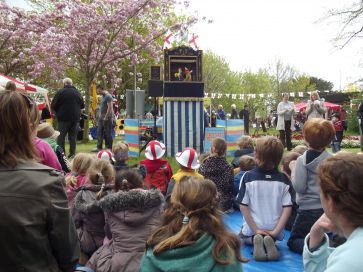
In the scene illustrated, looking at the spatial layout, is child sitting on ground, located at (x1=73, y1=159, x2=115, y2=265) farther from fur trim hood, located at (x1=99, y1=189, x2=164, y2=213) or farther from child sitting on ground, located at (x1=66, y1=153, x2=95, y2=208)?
fur trim hood, located at (x1=99, y1=189, x2=164, y2=213)

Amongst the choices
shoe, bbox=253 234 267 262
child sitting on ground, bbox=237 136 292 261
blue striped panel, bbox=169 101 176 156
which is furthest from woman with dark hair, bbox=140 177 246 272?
blue striped panel, bbox=169 101 176 156

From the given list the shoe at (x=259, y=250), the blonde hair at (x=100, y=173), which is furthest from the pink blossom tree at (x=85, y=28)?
the shoe at (x=259, y=250)

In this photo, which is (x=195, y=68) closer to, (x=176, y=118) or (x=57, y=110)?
(x=176, y=118)

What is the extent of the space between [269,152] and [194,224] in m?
2.39

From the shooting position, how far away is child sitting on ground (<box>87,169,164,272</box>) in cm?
375

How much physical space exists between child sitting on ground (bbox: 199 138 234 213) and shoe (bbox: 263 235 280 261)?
70.4 inches

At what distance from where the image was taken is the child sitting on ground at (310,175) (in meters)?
4.54

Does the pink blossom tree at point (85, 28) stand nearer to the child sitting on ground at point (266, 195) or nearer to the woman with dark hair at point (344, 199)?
the child sitting on ground at point (266, 195)

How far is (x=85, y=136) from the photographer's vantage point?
17.5 meters

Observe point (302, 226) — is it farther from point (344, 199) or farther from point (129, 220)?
point (344, 199)

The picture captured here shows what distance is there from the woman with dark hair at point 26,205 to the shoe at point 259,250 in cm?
288

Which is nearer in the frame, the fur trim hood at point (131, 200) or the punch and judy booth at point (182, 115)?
the fur trim hood at point (131, 200)

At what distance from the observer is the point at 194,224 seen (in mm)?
2541

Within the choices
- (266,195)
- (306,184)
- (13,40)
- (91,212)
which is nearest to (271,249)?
(266,195)
